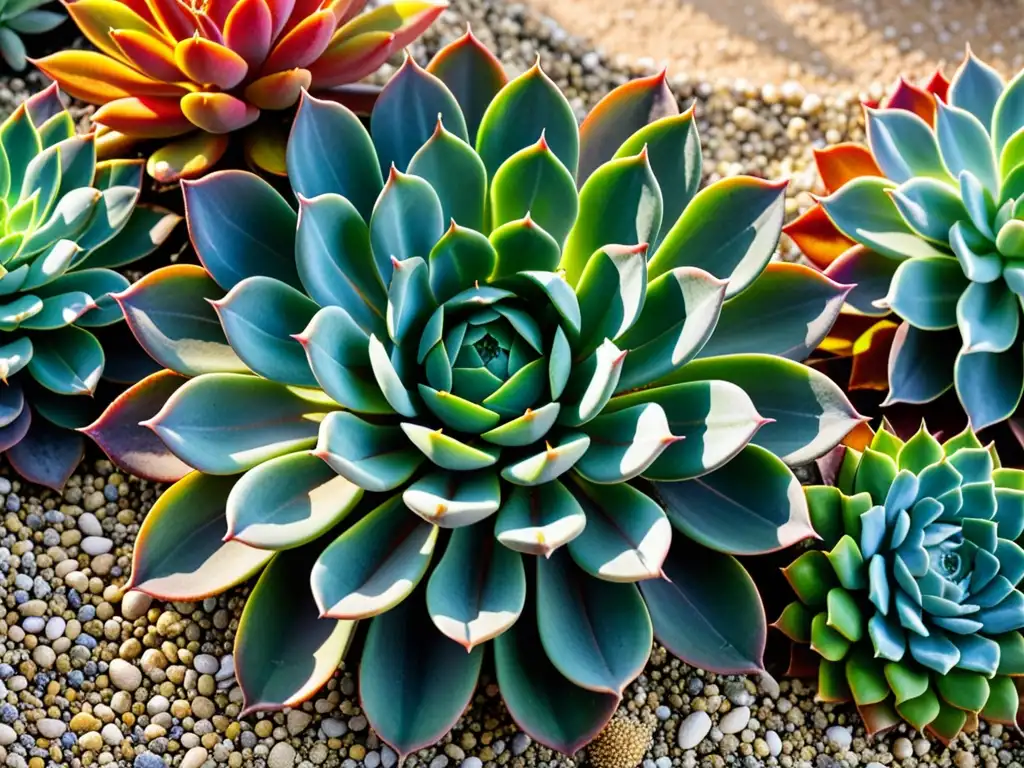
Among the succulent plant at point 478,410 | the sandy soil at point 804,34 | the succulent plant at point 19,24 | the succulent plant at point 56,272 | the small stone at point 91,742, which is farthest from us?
the sandy soil at point 804,34

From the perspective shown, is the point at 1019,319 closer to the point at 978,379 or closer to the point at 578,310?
the point at 978,379

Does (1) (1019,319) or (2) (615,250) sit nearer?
(2) (615,250)

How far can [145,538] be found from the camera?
1.69 m

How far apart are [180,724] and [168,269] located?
78cm

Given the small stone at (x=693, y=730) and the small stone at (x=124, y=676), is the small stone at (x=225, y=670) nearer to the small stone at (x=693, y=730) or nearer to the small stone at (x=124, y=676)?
the small stone at (x=124, y=676)

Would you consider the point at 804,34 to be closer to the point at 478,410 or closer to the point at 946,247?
the point at 946,247

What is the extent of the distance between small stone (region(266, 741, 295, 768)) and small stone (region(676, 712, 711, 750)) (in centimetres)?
68

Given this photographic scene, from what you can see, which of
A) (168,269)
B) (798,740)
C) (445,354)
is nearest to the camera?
(445,354)

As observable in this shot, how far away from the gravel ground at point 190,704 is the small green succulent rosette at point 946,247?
25.0 inches

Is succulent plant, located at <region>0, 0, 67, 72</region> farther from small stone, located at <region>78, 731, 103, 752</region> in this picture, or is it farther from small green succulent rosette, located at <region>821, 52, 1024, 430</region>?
small green succulent rosette, located at <region>821, 52, 1024, 430</region>

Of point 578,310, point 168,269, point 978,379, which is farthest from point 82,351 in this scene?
point 978,379

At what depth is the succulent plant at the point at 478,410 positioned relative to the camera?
1.60m

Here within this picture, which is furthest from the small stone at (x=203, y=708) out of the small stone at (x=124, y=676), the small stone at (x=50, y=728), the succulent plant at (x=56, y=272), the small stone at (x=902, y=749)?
the small stone at (x=902, y=749)

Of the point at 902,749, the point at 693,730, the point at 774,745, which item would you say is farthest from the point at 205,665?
the point at 902,749
